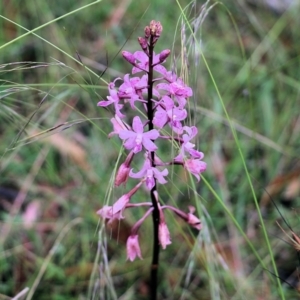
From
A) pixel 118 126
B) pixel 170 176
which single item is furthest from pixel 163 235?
pixel 170 176

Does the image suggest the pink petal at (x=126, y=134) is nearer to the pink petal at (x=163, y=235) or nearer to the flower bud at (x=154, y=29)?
the flower bud at (x=154, y=29)

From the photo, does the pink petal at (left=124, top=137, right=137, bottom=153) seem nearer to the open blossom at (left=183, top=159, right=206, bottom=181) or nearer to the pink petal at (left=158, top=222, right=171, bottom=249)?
the open blossom at (left=183, top=159, right=206, bottom=181)

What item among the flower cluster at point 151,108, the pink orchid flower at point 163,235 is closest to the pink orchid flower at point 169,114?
the flower cluster at point 151,108

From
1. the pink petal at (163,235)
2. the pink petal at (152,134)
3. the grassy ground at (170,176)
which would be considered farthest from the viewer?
the grassy ground at (170,176)

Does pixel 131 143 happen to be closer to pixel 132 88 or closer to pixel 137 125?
pixel 137 125

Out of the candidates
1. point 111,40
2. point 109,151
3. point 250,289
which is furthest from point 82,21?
point 250,289

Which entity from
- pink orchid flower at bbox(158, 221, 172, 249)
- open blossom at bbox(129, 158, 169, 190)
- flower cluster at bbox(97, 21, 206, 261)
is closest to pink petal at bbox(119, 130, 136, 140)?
flower cluster at bbox(97, 21, 206, 261)

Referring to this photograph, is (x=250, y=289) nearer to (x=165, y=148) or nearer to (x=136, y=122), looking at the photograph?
(x=165, y=148)

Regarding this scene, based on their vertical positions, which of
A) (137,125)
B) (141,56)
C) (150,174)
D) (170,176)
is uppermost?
(141,56)
